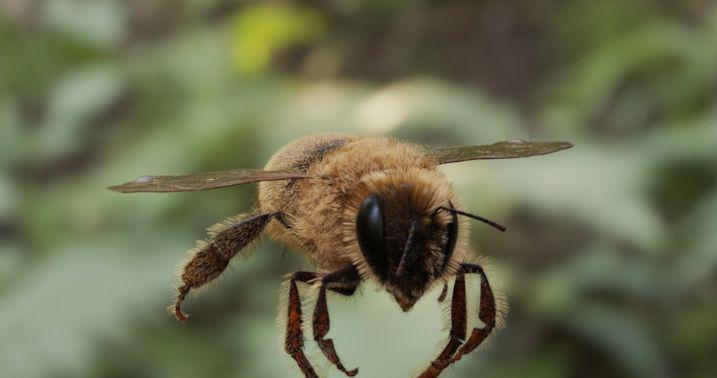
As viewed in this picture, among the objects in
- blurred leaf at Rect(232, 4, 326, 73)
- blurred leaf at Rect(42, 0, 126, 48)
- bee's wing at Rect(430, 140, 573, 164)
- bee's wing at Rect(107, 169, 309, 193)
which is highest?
blurred leaf at Rect(42, 0, 126, 48)

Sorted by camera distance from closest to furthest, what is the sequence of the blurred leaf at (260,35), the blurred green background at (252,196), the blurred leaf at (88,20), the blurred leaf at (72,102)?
1. the blurred green background at (252,196)
2. the blurred leaf at (72,102)
3. the blurred leaf at (260,35)
4. the blurred leaf at (88,20)

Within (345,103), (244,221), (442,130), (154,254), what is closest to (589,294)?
(442,130)

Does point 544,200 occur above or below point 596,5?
below

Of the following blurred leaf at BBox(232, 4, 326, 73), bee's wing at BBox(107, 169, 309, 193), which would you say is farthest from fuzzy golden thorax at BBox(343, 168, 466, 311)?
blurred leaf at BBox(232, 4, 326, 73)

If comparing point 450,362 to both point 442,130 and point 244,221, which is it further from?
point 442,130

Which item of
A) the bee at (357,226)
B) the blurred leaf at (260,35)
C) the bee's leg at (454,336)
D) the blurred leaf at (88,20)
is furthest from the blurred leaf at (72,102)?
the bee's leg at (454,336)

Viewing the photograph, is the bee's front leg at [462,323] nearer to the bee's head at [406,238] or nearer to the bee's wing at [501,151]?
the bee's head at [406,238]

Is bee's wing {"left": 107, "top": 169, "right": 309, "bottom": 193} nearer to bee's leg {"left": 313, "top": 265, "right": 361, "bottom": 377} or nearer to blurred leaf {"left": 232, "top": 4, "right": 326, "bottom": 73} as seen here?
bee's leg {"left": 313, "top": 265, "right": 361, "bottom": 377}
